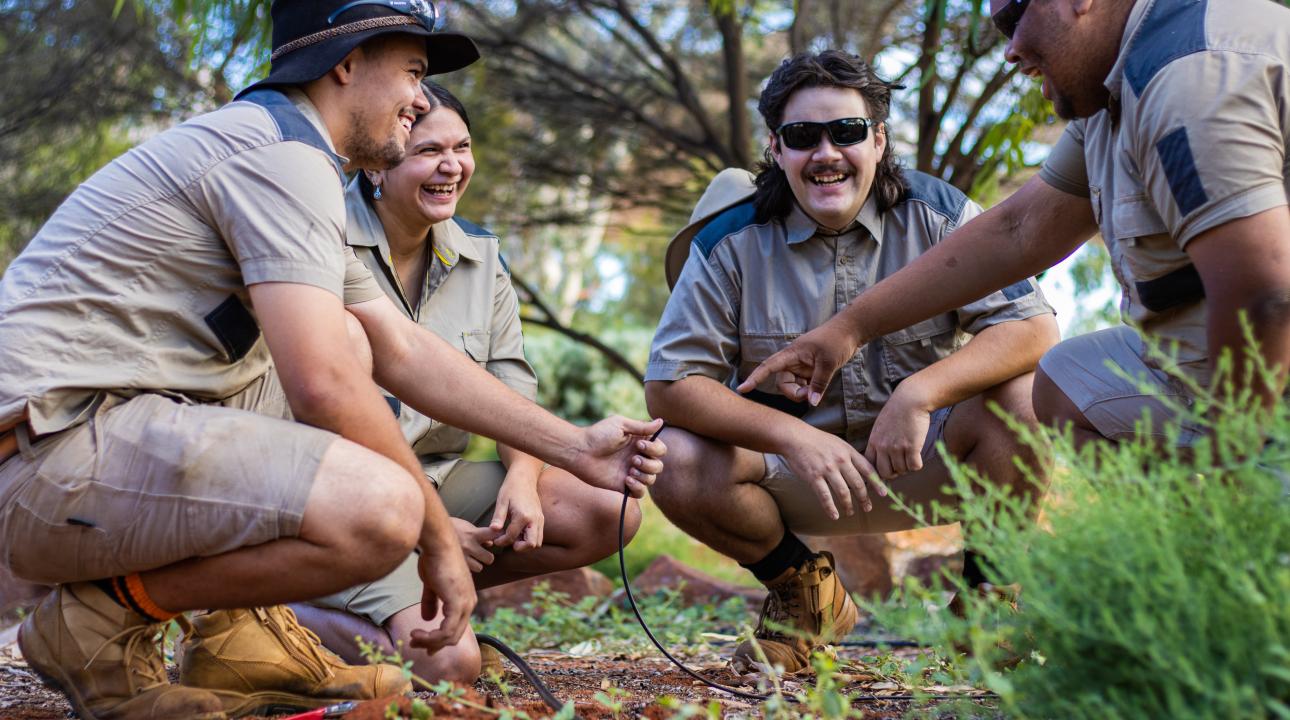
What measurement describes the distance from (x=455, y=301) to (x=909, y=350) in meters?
1.49

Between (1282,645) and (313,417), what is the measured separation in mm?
1799

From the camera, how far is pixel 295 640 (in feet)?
9.46

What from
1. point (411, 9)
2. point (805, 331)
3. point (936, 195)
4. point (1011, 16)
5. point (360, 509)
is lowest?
point (360, 509)

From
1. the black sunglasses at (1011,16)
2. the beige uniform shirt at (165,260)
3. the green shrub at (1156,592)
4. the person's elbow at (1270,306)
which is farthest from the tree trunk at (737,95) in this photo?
the green shrub at (1156,592)

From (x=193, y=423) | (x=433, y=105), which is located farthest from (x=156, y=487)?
(x=433, y=105)

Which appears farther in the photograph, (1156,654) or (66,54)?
(66,54)

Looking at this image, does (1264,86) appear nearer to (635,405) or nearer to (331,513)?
(331,513)

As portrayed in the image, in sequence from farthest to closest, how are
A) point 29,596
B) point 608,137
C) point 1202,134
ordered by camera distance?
point 608,137 < point 29,596 < point 1202,134

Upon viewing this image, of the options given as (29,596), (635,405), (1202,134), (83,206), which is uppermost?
(1202,134)

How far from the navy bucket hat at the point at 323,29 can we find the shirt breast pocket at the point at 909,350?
177cm

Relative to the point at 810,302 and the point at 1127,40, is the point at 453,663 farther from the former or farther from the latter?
the point at 1127,40

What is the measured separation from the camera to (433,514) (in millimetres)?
2637

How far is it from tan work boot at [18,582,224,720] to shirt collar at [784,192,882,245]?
88.1 inches

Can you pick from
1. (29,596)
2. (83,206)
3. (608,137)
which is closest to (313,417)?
(83,206)
